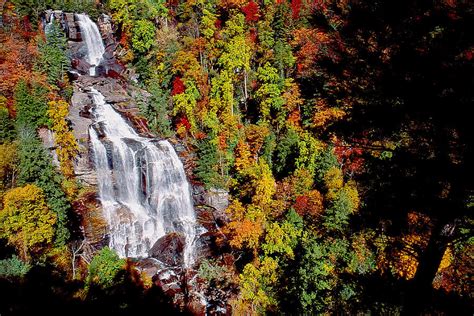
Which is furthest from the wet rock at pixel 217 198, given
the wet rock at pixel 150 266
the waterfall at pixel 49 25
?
the waterfall at pixel 49 25

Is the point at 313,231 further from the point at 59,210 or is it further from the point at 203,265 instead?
the point at 59,210

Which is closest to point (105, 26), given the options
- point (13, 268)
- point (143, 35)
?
point (143, 35)

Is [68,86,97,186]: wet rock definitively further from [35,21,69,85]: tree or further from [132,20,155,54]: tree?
[132,20,155,54]: tree

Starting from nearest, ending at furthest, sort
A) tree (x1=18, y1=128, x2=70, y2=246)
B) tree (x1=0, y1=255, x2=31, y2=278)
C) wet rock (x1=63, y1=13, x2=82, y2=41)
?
tree (x1=0, y1=255, x2=31, y2=278) → tree (x1=18, y1=128, x2=70, y2=246) → wet rock (x1=63, y1=13, x2=82, y2=41)

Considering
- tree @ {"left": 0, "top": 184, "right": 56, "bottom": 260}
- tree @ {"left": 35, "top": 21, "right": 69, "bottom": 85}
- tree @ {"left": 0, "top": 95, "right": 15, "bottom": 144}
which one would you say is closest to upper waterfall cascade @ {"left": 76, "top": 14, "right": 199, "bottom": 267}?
tree @ {"left": 0, "top": 184, "right": 56, "bottom": 260}

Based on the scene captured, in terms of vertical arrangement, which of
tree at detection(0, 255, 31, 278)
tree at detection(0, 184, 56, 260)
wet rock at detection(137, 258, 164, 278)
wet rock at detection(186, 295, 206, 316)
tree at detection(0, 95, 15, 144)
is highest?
tree at detection(0, 95, 15, 144)

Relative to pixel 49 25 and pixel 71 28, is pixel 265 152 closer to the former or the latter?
pixel 71 28

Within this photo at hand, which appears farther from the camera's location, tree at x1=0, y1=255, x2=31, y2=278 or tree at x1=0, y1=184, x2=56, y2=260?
tree at x1=0, y1=184, x2=56, y2=260
